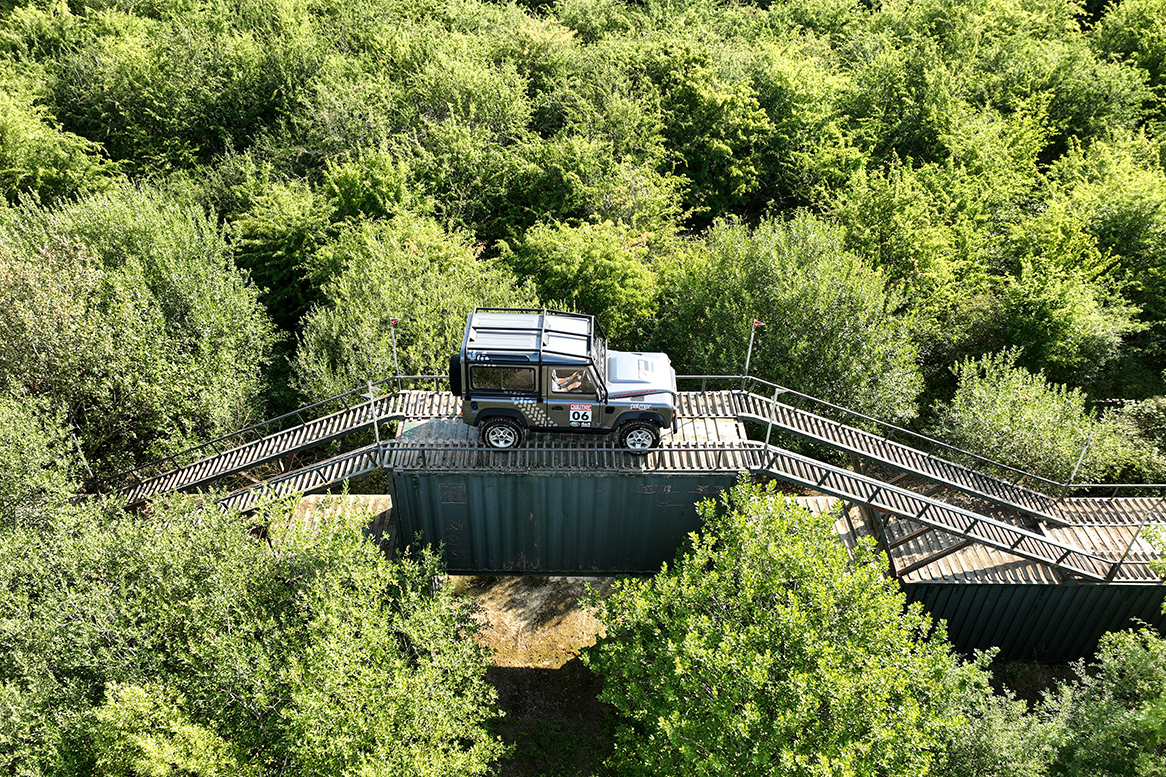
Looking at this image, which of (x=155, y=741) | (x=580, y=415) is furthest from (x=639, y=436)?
(x=155, y=741)

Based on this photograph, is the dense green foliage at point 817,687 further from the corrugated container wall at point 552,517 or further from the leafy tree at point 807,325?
the leafy tree at point 807,325

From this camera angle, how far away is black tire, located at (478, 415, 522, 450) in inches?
712

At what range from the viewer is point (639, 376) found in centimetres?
1827

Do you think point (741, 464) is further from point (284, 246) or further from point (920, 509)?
point (284, 246)

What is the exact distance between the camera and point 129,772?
1351 cm

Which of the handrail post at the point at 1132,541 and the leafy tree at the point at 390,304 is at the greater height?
the leafy tree at the point at 390,304

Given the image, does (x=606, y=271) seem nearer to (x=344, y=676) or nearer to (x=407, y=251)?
(x=407, y=251)

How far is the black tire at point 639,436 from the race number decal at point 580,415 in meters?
0.95

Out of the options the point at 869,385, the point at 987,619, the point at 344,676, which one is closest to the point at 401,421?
the point at 344,676

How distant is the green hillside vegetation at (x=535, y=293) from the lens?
13.4 meters

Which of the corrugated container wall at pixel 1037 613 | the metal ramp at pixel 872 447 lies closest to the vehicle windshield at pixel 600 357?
the metal ramp at pixel 872 447

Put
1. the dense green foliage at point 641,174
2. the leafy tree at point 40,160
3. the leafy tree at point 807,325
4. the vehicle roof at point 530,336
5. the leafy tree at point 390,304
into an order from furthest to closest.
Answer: the leafy tree at point 40,160 < the dense green foliage at point 641,174 < the leafy tree at point 390,304 < the leafy tree at point 807,325 < the vehicle roof at point 530,336

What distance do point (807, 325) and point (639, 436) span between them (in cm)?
858

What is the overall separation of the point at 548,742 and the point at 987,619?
13092 millimetres
